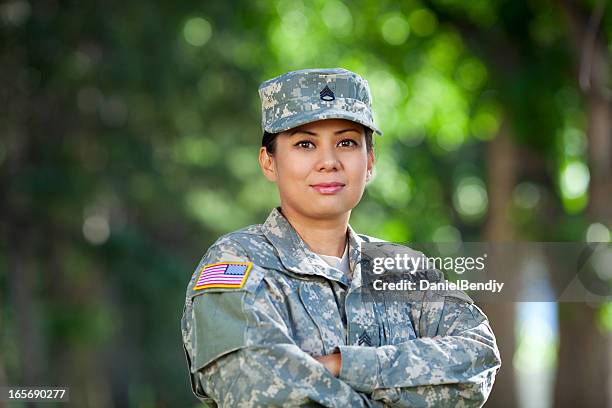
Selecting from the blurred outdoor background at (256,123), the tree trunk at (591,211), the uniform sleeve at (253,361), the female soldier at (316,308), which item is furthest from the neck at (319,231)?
the blurred outdoor background at (256,123)

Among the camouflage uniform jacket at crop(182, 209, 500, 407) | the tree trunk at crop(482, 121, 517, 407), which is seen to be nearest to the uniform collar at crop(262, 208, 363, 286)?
the camouflage uniform jacket at crop(182, 209, 500, 407)

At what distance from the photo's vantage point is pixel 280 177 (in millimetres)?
3588

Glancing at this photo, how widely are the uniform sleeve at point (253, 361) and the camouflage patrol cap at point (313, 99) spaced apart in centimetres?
53

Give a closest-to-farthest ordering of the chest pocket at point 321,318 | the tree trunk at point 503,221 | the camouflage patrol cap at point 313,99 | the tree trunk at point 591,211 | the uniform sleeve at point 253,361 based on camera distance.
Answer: the uniform sleeve at point 253,361, the chest pocket at point 321,318, the camouflage patrol cap at point 313,99, the tree trunk at point 591,211, the tree trunk at point 503,221

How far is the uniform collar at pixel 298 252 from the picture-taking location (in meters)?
3.47

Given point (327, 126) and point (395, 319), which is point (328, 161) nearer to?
point (327, 126)

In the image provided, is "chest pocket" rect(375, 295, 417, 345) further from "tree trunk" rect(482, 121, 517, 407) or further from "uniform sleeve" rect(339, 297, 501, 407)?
"tree trunk" rect(482, 121, 517, 407)

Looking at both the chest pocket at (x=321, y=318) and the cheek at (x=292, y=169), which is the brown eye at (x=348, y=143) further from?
the chest pocket at (x=321, y=318)

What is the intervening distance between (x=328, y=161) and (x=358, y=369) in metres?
0.63

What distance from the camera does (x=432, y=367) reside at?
3.36m

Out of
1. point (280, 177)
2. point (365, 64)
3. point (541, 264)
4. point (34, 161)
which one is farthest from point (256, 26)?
point (280, 177)

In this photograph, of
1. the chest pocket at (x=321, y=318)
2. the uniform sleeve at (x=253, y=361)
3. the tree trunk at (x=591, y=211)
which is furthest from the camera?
the tree trunk at (x=591, y=211)

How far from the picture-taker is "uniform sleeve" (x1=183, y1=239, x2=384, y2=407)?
3.21 metres

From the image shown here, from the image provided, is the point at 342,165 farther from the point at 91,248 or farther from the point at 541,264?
the point at 91,248
